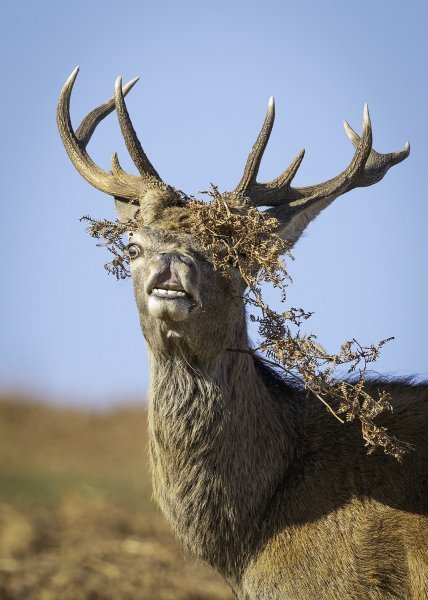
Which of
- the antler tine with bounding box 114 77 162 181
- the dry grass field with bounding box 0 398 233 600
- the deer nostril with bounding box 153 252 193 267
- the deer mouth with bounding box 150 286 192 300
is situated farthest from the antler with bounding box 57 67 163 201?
the dry grass field with bounding box 0 398 233 600

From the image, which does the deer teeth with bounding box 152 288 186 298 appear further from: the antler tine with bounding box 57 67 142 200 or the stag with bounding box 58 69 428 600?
the antler tine with bounding box 57 67 142 200

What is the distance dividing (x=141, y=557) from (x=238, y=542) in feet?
15.3

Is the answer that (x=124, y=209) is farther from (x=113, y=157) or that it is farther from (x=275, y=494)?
(x=275, y=494)

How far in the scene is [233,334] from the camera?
6145 mm

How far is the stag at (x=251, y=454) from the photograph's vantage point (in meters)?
5.69

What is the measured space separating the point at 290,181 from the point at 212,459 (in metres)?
1.90

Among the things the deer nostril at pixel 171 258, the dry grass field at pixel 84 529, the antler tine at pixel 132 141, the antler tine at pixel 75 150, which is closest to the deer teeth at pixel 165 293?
the deer nostril at pixel 171 258

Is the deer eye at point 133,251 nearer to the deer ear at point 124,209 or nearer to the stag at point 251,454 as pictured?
the stag at point 251,454

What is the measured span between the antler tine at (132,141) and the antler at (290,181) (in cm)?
60

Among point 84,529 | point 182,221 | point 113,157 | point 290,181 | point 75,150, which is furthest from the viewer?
point 84,529

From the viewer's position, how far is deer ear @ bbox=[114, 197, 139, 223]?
6.59 meters

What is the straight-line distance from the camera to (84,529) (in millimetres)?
11820

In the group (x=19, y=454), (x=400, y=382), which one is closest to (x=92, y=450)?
(x=19, y=454)

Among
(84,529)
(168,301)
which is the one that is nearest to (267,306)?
(168,301)
